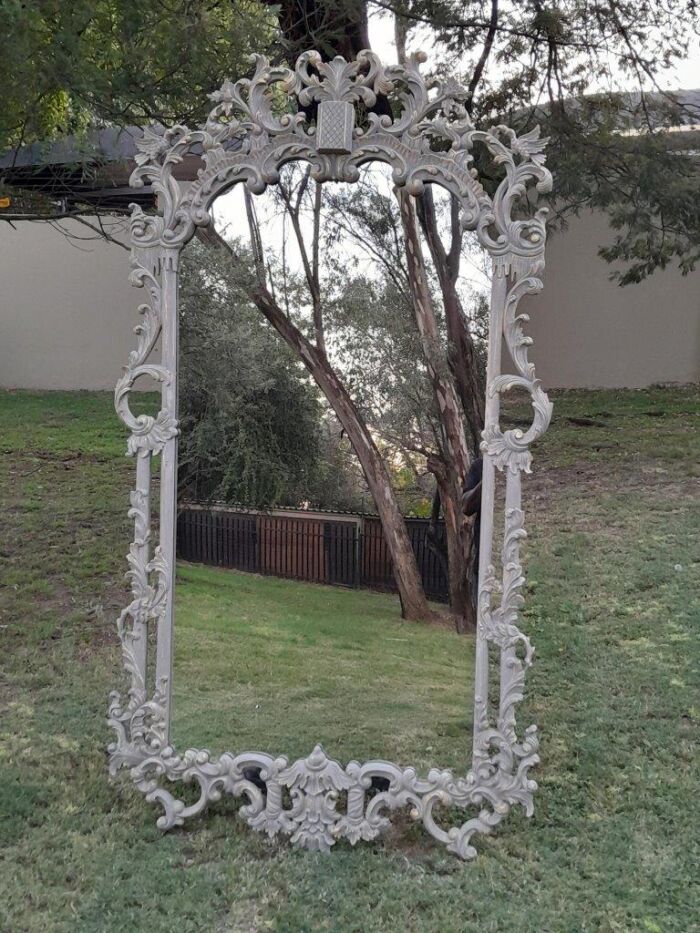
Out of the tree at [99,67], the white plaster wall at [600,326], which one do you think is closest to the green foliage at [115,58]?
the tree at [99,67]

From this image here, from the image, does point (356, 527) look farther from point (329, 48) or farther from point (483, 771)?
point (329, 48)

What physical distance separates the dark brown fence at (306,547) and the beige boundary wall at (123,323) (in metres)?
1.02

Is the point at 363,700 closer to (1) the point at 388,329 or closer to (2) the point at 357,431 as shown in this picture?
(2) the point at 357,431

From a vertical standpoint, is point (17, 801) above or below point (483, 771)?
below

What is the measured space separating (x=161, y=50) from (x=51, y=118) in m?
0.79

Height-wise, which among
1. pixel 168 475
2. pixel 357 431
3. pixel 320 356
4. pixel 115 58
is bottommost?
pixel 168 475

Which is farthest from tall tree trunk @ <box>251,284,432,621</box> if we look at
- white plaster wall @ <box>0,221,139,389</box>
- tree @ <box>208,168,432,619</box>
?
white plaster wall @ <box>0,221,139,389</box>

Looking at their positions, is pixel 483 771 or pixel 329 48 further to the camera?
pixel 329 48

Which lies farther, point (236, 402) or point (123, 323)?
point (123, 323)

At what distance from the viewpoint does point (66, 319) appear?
386cm

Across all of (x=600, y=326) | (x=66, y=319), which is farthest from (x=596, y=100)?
(x=66, y=319)

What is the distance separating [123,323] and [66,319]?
265 mm

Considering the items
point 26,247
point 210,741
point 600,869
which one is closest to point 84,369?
point 26,247

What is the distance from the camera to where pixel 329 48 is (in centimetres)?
435
